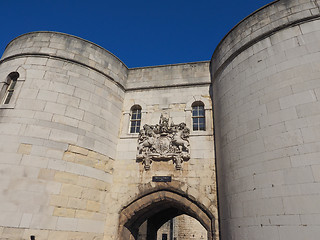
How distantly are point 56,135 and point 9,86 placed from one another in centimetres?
282

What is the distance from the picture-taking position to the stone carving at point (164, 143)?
8.02 metres

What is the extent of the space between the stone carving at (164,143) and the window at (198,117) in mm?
577

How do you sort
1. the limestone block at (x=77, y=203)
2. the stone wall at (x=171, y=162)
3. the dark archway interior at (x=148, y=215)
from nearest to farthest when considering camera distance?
1. the limestone block at (x=77, y=203)
2. the stone wall at (x=171, y=162)
3. the dark archway interior at (x=148, y=215)

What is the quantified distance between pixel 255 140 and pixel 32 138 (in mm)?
6719

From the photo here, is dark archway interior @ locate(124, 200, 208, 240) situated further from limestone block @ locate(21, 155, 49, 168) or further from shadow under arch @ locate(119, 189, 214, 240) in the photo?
limestone block @ locate(21, 155, 49, 168)

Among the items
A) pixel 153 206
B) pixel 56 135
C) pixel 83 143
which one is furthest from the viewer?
pixel 153 206

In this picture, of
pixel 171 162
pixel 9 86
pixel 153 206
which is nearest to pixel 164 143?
pixel 171 162

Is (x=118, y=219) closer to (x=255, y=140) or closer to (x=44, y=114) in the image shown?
(x=44, y=114)

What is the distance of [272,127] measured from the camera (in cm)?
583

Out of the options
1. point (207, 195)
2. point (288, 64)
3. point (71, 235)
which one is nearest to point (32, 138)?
point (71, 235)

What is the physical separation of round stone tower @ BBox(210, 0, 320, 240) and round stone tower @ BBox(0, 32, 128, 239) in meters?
4.25

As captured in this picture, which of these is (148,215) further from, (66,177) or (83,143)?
(83,143)

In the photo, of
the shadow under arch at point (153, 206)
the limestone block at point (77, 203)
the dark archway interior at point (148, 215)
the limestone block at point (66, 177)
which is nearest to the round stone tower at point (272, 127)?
the shadow under arch at point (153, 206)

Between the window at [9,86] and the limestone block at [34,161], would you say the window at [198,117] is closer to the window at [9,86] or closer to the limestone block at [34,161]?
the limestone block at [34,161]
